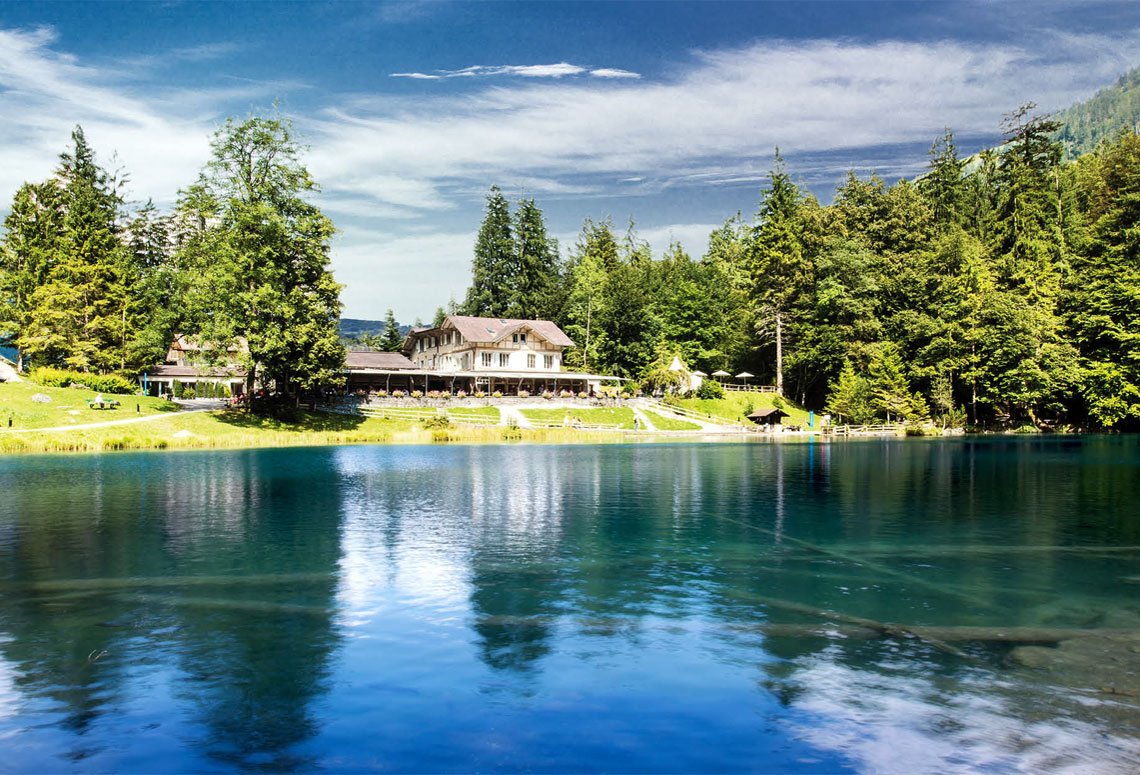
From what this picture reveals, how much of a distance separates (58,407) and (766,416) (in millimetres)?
56717

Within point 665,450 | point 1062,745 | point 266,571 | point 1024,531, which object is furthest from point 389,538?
point 665,450

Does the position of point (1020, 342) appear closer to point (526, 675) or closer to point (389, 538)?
point (389, 538)

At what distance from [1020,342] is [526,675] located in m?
68.5

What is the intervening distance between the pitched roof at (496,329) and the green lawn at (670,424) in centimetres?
1870

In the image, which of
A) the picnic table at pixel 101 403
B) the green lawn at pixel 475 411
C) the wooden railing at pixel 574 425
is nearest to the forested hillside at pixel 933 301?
the wooden railing at pixel 574 425

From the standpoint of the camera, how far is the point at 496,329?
279ft

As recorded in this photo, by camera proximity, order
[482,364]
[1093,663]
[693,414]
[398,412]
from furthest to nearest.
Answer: [482,364] → [693,414] → [398,412] → [1093,663]

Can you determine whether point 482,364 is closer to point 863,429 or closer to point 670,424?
point 670,424

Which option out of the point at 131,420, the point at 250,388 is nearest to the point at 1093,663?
the point at 131,420

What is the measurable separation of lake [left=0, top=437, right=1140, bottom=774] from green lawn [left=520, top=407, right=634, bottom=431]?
41.0 meters

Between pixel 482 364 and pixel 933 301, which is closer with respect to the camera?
pixel 933 301

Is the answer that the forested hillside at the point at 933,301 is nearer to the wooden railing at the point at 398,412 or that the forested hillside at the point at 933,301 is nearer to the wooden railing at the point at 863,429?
the wooden railing at the point at 863,429

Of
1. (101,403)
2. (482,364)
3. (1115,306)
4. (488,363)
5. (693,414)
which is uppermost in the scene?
(1115,306)

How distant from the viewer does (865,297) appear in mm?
75562
